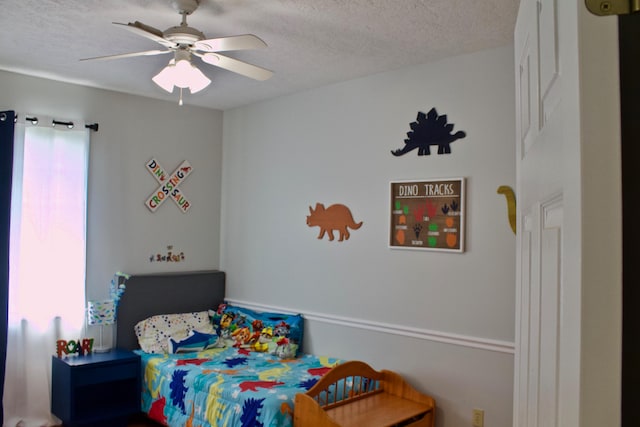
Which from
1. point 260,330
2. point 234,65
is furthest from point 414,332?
point 234,65

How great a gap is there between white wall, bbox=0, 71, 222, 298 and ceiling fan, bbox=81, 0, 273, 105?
160 centimetres

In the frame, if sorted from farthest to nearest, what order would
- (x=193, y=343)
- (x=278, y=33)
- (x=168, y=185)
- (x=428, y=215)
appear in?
(x=168, y=185)
(x=193, y=343)
(x=428, y=215)
(x=278, y=33)

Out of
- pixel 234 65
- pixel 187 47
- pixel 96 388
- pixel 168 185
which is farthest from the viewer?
pixel 168 185

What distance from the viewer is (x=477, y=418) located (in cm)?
329

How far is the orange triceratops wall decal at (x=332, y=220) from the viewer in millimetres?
4086

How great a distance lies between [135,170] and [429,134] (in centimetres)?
248

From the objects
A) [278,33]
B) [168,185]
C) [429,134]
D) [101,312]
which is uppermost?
[278,33]

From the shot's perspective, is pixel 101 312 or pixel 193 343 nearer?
pixel 101 312

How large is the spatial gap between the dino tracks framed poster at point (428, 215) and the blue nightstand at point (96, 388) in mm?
2177

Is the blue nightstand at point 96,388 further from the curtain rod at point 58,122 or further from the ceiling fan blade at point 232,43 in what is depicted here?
the ceiling fan blade at point 232,43

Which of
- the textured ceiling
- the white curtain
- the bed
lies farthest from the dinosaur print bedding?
the textured ceiling

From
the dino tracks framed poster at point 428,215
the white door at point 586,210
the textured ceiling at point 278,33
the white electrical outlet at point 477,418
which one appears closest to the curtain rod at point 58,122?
the textured ceiling at point 278,33

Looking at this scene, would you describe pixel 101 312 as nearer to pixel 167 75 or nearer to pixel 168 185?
pixel 168 185

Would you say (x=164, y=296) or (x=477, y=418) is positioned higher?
(x=164, y=296)
